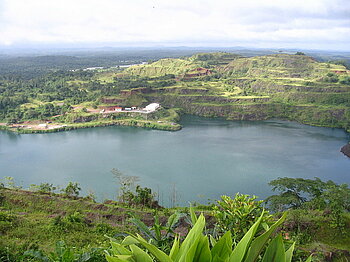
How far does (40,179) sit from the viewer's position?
18.5 metres

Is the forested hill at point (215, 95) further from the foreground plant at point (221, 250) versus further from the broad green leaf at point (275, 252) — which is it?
the broad green leaf at point (275, 252)

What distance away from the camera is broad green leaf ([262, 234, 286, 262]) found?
5.12ft

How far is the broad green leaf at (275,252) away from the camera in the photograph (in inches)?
61.5

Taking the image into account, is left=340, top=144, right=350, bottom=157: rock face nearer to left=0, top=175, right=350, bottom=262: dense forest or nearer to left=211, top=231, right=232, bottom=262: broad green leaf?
left=0, top=175, right=350, bottom=262: dense forest

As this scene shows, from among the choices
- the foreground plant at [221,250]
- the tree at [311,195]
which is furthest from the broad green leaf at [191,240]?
the tree at [311,195]

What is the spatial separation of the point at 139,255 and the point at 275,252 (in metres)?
0.73

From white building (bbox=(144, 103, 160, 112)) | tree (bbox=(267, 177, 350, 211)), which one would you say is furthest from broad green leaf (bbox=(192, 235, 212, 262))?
white building (bbox=(144, 103, 160, 112))

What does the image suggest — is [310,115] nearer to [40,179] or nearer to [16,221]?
[40,179]

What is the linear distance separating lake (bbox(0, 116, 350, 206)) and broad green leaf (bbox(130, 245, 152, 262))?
12.9 metres

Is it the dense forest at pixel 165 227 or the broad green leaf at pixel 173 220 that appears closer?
the dense forest at pixel 165 227

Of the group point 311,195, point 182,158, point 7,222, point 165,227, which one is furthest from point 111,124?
point 165,227

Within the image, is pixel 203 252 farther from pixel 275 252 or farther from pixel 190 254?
pixel 275 252

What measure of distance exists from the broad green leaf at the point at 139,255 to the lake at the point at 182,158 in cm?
1288

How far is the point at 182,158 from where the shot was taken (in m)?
22.1
